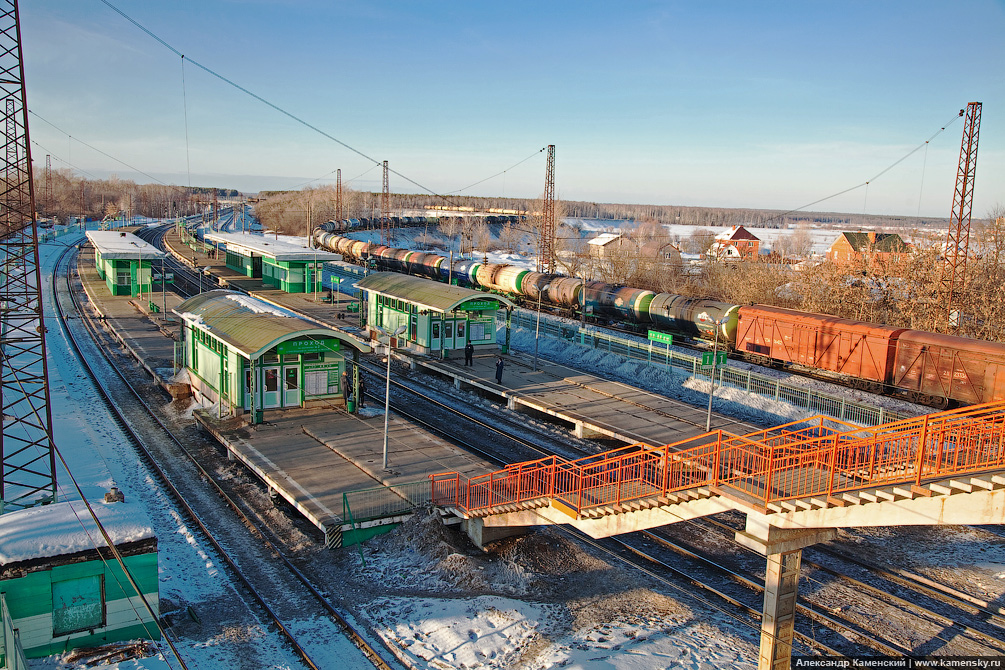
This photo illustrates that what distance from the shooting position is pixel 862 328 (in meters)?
27.9

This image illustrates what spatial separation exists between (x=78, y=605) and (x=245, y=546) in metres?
4.27

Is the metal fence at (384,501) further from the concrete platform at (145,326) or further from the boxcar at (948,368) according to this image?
the boxcar at (948,368)

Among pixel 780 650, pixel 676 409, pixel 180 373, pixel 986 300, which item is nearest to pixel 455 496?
pixel 780 650

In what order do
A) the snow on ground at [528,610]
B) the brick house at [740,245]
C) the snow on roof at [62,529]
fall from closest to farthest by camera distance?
the snow on roof at [62,529]
the snow on ground at [528,610]
the brick house at [740,245]

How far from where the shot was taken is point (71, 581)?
457 inches

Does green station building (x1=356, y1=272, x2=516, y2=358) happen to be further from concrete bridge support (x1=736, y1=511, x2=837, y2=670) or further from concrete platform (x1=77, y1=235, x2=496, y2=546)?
concrete bridge support (x1=736, y1=511, x2=837, y2=670)

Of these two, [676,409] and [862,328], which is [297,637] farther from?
[862,328]

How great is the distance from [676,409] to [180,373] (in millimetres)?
19692

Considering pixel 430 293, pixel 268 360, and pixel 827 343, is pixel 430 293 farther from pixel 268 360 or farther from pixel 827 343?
pixel 827 343

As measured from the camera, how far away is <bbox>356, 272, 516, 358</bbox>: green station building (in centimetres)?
3092

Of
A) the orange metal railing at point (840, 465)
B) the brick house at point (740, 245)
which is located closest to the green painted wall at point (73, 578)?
the orange metal railing at point (840, 465)

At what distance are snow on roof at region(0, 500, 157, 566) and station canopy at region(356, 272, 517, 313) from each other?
18.2 metres

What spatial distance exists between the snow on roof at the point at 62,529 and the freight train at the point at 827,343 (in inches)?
598

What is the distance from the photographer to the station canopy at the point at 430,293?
3030 centimetres
